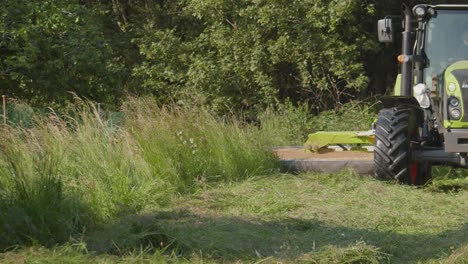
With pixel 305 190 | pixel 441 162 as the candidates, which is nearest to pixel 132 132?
pixel 305 190

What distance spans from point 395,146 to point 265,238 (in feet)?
12.0

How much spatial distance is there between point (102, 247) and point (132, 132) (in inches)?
162

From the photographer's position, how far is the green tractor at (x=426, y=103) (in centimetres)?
996

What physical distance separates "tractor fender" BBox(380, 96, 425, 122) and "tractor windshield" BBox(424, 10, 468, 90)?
0.39 meters

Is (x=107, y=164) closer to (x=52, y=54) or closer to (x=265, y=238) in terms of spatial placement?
(x=265, y=238)

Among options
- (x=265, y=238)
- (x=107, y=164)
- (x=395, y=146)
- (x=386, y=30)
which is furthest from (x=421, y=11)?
(x=265, y=238)

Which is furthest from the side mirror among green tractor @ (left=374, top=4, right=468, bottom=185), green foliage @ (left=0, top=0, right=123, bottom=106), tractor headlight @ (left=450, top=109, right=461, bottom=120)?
green foliage @ (left=0, top=0, right=123, bottom=106)

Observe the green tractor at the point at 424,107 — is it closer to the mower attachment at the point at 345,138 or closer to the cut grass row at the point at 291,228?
the mower attachment at the point at 345,138

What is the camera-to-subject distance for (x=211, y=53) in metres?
20.0

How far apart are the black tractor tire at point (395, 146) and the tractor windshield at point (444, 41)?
0.78 meters

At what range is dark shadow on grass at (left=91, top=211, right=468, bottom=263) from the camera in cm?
622

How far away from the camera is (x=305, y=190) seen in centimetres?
952

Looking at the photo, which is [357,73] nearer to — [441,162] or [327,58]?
[327,58]

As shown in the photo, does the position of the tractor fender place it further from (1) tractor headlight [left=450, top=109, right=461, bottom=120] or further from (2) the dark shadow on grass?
(2) the dark shadow on grass
